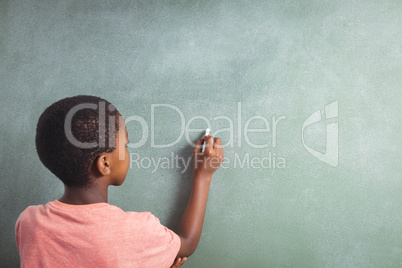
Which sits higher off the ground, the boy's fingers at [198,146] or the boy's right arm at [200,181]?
the boy's fingers at [198,146]

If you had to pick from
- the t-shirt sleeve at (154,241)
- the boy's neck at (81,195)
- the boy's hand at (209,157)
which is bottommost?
the t-shirt sleeve at (154,241)

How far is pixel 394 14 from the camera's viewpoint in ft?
2.97

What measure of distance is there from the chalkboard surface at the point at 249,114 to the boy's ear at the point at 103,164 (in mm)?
304

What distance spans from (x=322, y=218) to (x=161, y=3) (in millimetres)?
859

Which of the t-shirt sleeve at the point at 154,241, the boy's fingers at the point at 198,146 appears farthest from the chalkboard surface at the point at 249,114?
the t-shirt sleeve at the point at 154,241

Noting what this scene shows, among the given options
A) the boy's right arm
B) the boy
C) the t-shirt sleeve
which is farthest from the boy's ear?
the boy's right arm

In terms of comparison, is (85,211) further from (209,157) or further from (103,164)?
(209,157)

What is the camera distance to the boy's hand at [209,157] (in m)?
0.88

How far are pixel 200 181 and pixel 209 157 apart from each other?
0.08 meters

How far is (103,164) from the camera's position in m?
0.64

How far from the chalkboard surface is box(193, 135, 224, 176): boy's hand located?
0.14 ft

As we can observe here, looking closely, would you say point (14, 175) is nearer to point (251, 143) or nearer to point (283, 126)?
point (251, 143)

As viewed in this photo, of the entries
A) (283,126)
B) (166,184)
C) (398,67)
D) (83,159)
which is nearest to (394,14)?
(398,67)

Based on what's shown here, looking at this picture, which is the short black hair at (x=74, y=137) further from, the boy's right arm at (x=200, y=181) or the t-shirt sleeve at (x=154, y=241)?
the boy's right arm at (x=200, y=181)
